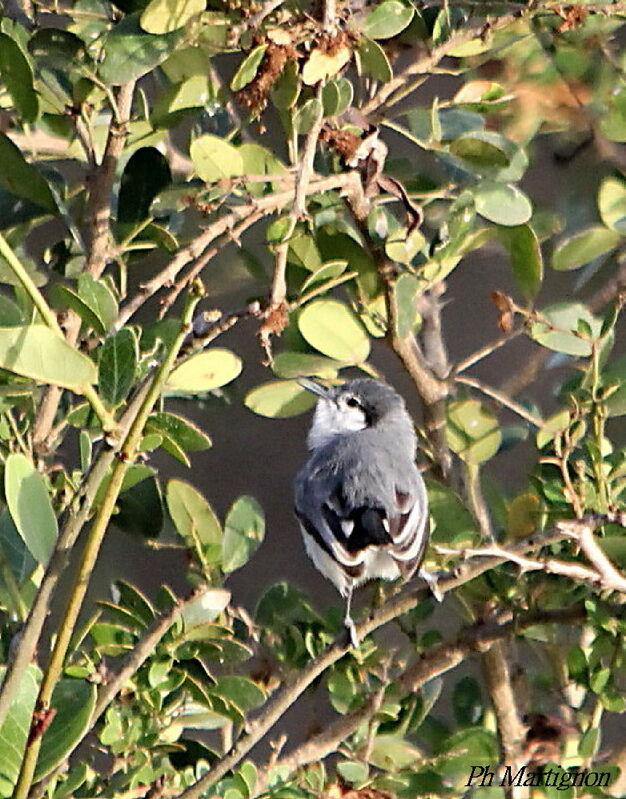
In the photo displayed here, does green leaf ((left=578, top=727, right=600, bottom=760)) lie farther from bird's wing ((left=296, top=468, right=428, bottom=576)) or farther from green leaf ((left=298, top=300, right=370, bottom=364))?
green leaf ((left=298, top=300, right=370, bottom=364))

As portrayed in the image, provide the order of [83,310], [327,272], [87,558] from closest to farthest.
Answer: [87,558] < [83,310] < [327,272]

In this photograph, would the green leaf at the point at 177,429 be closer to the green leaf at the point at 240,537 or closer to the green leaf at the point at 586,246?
the green leaf at the point at 240,537

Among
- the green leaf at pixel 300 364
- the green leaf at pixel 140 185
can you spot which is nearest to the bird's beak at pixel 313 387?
the green leaf at pixel 300 364

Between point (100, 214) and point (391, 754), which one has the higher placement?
point (100, 214)

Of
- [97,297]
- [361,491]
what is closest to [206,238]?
[97,297]

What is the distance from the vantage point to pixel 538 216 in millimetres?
2465

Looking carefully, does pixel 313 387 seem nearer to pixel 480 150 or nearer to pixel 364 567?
pixel 364 567

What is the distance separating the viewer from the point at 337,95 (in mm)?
1786

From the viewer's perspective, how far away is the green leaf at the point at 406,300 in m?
2.02

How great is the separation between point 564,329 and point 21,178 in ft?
2.90

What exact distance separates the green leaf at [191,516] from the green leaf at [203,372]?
435 mm

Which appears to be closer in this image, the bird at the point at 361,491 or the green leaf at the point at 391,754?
the green leaf at the point at 391,754

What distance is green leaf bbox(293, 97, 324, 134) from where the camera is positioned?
1.64m

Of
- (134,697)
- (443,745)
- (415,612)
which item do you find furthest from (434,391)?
(134,697)
